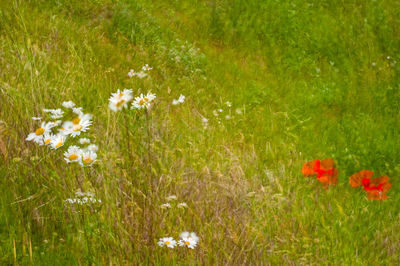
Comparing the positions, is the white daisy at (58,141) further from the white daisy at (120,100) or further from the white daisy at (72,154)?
the white daisy at (120,100)

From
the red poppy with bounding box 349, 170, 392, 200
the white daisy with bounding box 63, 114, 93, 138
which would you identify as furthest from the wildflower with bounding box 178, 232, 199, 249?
the red poppy with bounding box 349, 170, 392, 200

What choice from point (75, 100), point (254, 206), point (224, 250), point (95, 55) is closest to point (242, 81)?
point (95, 55)

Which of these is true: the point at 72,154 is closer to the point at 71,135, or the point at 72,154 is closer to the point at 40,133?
the point at 71,135

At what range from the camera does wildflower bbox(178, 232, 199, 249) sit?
1.90 m

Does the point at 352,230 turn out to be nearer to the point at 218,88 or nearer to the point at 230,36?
the point at 218,88

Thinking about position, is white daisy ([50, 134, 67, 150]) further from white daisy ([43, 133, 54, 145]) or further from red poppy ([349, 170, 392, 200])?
red poppy ([349, 170, 392, 200])

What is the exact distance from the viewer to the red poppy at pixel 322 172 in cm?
307

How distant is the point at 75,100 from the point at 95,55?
1.31 m

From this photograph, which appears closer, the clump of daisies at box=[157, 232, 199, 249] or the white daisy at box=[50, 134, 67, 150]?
the clump of daisies at box=[157, 232, 199, 249]

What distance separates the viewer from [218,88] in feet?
16.3

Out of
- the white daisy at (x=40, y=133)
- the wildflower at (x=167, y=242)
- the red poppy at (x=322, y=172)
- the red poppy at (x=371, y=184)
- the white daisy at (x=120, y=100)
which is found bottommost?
the red poppy at (x=371, y=184)

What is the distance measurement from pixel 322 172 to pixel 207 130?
0.97 meters

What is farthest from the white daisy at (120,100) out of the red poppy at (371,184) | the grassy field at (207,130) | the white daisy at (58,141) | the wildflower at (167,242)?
the red poppy at (371,184)

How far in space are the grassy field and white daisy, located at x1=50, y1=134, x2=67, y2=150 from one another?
0.45 feet
